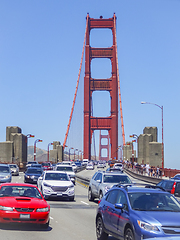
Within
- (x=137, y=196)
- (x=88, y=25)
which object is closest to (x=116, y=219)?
(x=137, y=196)

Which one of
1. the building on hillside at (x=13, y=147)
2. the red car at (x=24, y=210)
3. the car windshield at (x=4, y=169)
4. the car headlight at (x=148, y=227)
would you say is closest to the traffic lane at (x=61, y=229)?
the red car at (x=24, y=210)

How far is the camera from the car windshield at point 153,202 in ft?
28.0

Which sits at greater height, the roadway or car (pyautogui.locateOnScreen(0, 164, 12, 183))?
car (pyautogui.locateOnScreen(0, 164, 12, 183))

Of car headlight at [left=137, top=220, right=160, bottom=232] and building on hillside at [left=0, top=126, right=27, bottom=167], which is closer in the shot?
car headlight at [left=137, top=220, right=160, bottom=232]

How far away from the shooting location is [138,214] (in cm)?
804

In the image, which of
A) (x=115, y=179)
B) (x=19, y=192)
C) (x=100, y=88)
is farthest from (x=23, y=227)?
(x=100, y=88)

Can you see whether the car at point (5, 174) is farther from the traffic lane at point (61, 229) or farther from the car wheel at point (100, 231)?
the car wheel at point (100, 231)

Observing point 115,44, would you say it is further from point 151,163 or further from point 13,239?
point 13,239

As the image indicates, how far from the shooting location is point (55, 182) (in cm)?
1952

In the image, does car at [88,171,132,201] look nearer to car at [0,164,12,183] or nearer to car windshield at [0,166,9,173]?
car at [0,164,12,183]

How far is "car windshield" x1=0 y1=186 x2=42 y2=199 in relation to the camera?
11.9m

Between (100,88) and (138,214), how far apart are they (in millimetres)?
108078

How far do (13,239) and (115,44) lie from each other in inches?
4682

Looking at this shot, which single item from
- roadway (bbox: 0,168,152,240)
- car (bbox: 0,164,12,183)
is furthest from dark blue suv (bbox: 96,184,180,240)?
car (bbox: 0,164,12,183)
